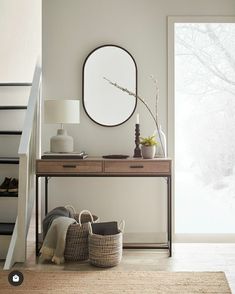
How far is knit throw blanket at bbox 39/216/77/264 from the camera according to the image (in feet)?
12.3

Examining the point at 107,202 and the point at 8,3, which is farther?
the point at 8,3

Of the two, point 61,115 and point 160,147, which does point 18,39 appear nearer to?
point 61,115

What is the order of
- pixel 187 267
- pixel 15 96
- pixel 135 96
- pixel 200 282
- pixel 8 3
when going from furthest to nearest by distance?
pixel 8 3
pixel 15 96
pixel 135 96
pixel 187 267
pixel 200 282

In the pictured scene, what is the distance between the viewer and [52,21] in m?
4.52

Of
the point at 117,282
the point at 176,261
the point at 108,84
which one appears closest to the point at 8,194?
the point at 117,282

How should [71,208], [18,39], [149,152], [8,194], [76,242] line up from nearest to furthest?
1. [76,242]
2. [8,194]
3. [149,152]
4. [71,208]
5. [18,39]

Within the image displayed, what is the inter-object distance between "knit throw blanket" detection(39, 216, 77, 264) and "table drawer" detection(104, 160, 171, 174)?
595 millimetres

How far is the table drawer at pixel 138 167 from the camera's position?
13.0 feet

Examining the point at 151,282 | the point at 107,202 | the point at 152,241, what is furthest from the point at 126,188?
the point at 151,282

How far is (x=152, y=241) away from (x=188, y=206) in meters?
0.51

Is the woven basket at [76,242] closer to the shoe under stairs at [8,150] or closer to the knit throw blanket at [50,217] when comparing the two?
the knit throw blanket at [50,217]

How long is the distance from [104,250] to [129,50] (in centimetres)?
200

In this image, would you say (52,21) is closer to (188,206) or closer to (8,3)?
(8,3)

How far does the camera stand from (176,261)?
385 centimetres
